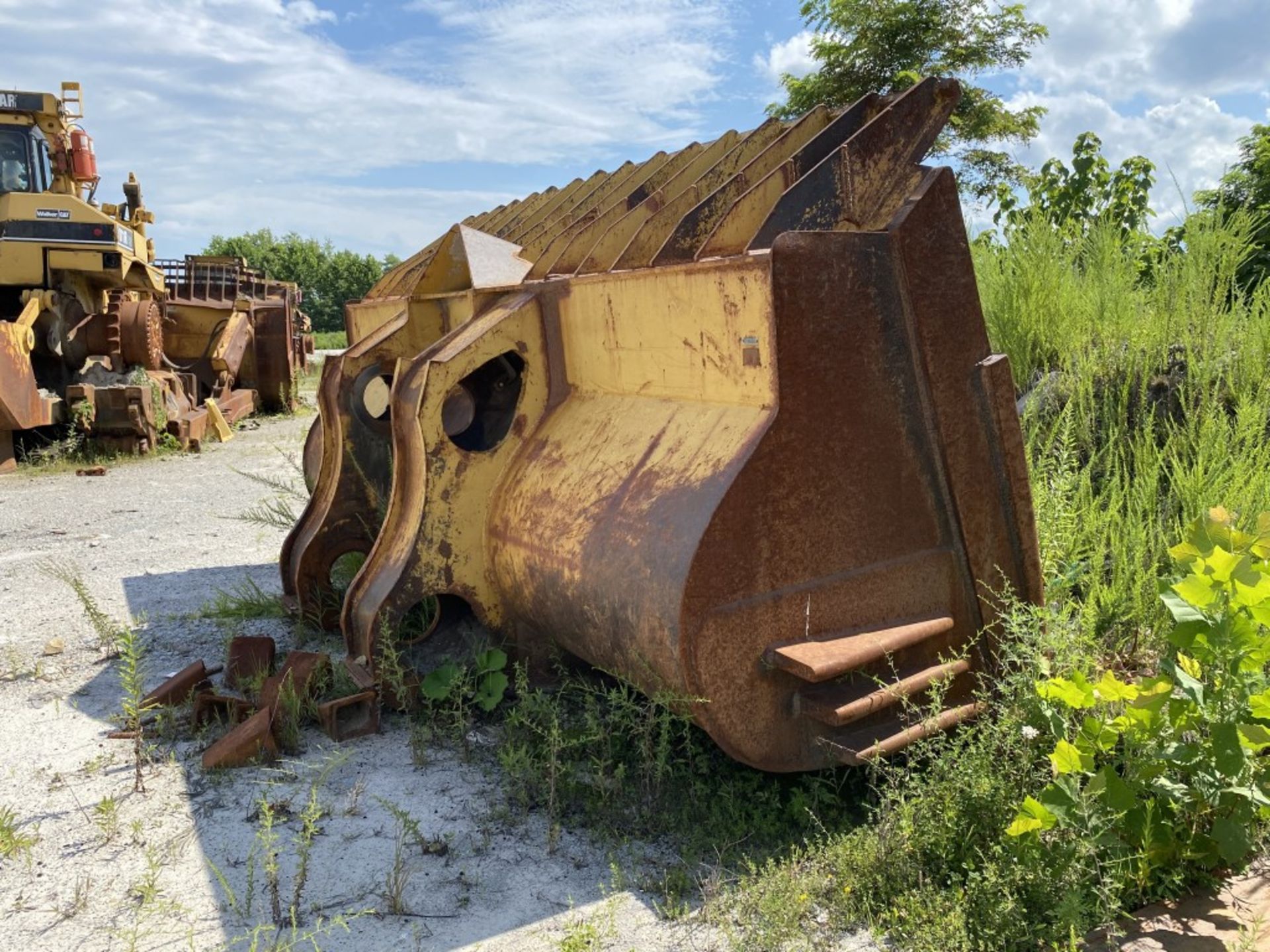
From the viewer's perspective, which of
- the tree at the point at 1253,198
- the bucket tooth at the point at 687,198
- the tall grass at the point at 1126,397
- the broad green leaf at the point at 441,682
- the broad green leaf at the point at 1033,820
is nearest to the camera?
the broad green leaf at the point at 1033,820

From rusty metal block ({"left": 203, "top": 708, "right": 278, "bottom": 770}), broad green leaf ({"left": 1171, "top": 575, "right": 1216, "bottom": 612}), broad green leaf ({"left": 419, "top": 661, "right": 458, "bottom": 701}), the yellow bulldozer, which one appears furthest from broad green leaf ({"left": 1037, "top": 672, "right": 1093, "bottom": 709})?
the yellow bulldozer

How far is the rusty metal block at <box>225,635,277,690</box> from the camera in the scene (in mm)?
3459

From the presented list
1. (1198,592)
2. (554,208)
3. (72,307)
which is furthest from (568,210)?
(72,307)

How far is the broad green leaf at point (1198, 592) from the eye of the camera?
6.59 feet

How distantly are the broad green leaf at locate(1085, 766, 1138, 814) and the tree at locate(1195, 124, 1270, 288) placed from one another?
3495mm

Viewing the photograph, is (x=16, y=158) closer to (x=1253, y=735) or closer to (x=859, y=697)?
(x=859, y=697)

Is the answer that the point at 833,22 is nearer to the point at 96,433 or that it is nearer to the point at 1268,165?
the point at 1268,165

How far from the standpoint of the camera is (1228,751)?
6.48 feet

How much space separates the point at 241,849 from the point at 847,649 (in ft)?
5.03

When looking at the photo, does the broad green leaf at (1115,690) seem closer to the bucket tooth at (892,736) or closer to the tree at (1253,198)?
the bucket tooth at (892,736)

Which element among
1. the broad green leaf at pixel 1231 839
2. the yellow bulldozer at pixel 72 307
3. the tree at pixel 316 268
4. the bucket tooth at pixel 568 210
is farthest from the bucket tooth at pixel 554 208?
the tree at pixel 316 268

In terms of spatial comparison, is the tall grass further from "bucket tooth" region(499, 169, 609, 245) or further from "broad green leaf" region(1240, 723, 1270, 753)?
"bucket tooth" region(499, 169, 609, 245)

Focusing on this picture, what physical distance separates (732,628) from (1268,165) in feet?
28.0

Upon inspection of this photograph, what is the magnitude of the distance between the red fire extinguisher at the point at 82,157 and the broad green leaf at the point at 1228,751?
1148cm
